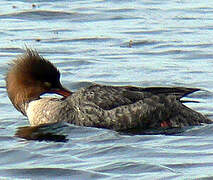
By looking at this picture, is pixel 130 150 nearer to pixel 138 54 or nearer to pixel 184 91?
pixel 184 91

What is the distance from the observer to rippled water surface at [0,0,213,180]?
9.42 meters

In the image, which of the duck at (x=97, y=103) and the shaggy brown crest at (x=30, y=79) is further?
the shaggy brown crest at (x=30, y=79)

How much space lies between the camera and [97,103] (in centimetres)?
1105

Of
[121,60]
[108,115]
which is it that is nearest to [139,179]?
[108,115]

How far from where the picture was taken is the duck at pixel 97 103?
11.1m

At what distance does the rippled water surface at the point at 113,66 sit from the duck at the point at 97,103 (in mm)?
196

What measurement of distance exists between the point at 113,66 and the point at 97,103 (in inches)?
134

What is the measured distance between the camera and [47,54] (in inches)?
600

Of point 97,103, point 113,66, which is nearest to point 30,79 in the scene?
point 97,103

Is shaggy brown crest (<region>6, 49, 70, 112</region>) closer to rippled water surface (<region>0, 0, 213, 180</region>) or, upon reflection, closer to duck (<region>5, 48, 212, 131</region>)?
duck (<region>5, 48, 212, 131</region>)

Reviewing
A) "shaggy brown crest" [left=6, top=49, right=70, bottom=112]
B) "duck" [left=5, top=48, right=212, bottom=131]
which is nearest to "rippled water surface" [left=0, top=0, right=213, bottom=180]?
"duck" [left=5, top=48, right=212, bottom=131]

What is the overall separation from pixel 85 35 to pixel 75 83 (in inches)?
129

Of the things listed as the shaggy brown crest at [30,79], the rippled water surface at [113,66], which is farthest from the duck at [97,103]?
the rippled water surface at [113,66]

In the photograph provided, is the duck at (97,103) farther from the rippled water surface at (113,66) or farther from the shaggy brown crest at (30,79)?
the rippled water surface at (113,66)
